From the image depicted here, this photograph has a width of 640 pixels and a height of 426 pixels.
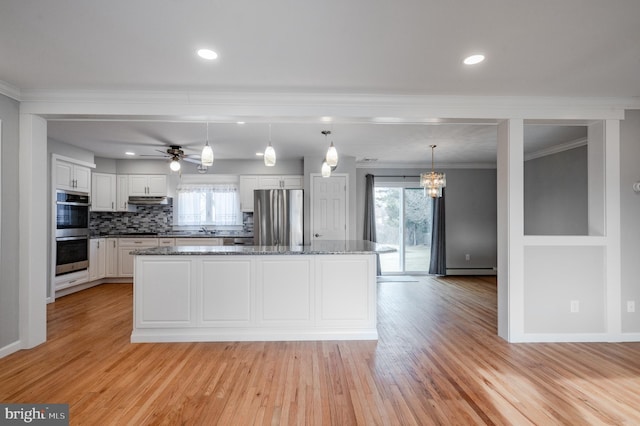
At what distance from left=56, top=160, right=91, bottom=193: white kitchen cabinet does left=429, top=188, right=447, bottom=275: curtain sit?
6589 millimetres

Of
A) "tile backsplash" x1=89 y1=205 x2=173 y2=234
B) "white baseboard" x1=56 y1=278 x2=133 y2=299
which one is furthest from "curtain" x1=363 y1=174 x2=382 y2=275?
"white baseboard" x1=56 y1=278 x2=133 y2=299

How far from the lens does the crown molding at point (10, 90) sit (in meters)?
2.77

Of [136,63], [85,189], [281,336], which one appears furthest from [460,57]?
[85,189]

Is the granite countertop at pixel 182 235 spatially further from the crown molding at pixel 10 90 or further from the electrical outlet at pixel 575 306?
the electrical outlet at pixel 575 306

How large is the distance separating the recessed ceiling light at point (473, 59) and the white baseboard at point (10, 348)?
4512mm

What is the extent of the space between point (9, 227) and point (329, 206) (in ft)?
13.9

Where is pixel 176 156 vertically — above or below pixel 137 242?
above

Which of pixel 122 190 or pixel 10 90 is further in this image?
pixel 122 190

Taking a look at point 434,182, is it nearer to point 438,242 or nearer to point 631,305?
point 438,242

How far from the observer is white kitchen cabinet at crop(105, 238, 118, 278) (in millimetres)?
5738

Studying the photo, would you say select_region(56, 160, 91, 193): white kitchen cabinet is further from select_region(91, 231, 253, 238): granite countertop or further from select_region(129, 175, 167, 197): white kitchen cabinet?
select_region(91, 231, 253, 238): granite countertop

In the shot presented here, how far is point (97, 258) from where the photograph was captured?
5.57m

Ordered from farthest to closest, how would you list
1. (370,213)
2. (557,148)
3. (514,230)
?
(370,213) < (557,148) < (514,230)

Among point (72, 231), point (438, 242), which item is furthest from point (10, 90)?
point (438, 242)
